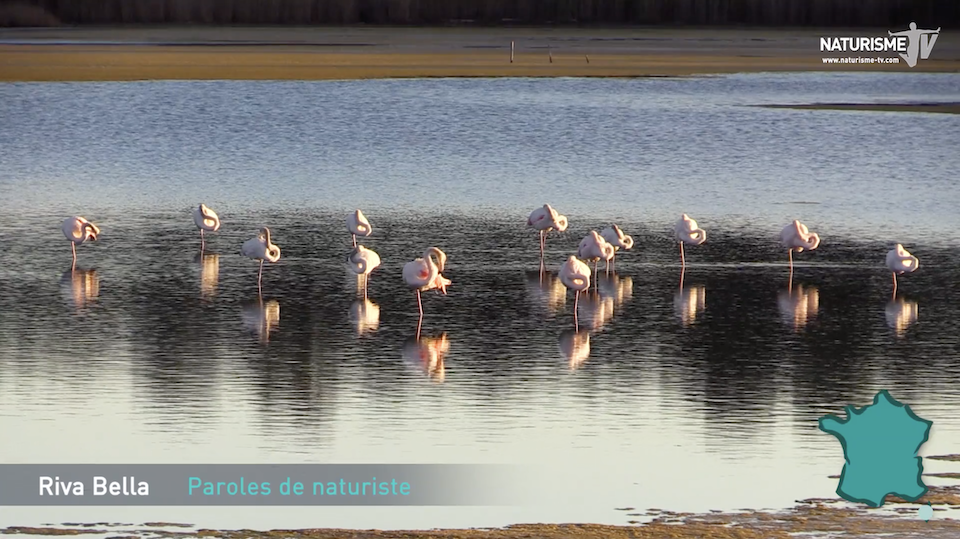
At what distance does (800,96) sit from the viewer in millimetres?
42750

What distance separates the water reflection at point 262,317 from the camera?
13094mm

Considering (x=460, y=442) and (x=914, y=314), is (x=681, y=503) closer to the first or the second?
(x=460, y=442)

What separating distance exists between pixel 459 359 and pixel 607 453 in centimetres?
267

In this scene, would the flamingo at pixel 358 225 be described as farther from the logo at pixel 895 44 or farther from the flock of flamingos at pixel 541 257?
the logo at pixel 895 44

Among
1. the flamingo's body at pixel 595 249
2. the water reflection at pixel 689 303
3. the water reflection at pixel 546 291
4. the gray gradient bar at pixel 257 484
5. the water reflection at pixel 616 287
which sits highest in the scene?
the flamingo's body at pixel 595 249

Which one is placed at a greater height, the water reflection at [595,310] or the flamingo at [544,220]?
the flamingo at [544,220]

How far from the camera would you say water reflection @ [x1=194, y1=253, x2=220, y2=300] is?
14.8 meters

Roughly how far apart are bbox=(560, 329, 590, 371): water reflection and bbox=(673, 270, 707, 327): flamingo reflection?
0.96m

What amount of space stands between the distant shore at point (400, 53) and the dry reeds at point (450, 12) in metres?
8.16

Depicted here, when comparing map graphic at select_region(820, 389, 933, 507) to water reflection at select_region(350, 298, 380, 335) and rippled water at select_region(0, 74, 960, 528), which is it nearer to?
rippled water at select_region(0, 74, 960, 528)

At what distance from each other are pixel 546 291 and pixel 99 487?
708 centimetres

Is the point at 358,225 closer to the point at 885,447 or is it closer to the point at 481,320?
the point at 481,320

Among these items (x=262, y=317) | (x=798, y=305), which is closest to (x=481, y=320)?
(x=262, y=317)

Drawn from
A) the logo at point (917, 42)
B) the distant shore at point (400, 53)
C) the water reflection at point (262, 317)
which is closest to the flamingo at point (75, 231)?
the water reflection at point (262, 317)
